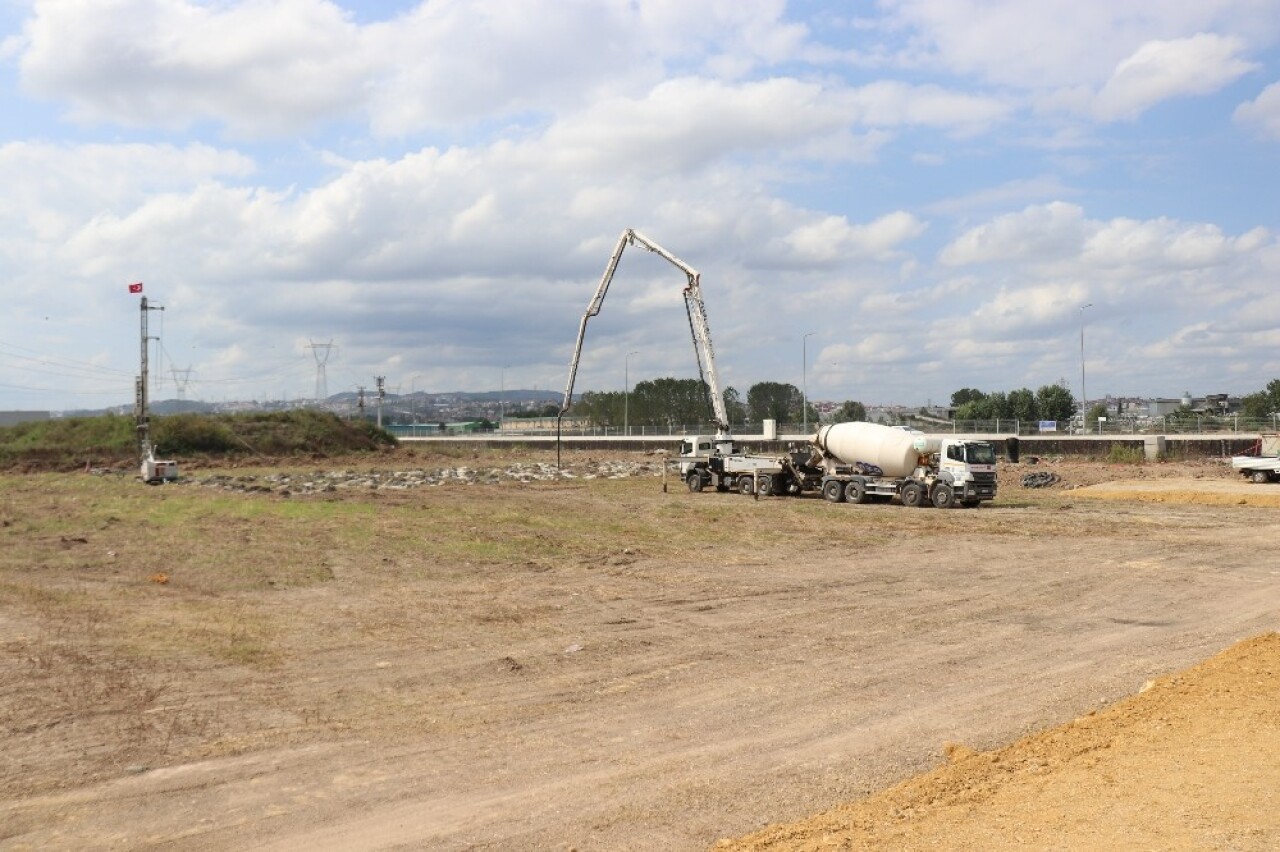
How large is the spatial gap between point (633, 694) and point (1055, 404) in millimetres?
113008

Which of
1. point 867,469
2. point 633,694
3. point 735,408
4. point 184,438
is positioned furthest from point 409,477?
point 735,408

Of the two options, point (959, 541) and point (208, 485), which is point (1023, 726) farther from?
point (208, 485)

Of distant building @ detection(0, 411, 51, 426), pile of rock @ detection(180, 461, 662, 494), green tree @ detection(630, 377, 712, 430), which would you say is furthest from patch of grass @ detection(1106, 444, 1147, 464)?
distant building @ detection(0, 411, 51, 426)

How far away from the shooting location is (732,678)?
1274 centimetres

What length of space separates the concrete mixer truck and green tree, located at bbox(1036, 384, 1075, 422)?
8168cm

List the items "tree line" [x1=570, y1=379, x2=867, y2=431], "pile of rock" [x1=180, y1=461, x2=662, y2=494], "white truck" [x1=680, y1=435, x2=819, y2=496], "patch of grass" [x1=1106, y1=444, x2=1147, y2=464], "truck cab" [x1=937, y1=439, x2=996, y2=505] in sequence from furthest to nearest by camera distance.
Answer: "tree line" [x1=570, y1=379, x2=867, y2=431] < "patch of grass" [x1=1106, y1=444, x2=1147, y2=464] < "pile of rock" [x1=180, y1=461, x2=662, y2=494] < "white truck" [x1=680, y1=435, x2=819, y2=496] < "truck cab" [x1=937, y1=439, x2=996, y2=505]

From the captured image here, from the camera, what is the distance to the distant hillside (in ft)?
231

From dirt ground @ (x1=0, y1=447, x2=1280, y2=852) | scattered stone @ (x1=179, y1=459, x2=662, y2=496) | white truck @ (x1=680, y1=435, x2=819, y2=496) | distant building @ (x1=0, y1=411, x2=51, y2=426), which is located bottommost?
dirt ground @ (x1=0, y1=447, x2=1280, y2=852)

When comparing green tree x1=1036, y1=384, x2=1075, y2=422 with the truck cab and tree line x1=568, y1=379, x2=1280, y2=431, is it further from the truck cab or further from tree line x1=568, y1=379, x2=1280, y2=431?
the truck cab

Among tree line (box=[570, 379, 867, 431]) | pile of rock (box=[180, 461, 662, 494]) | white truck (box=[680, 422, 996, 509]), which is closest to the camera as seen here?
white truck (box=[680, 422, 996, 509])

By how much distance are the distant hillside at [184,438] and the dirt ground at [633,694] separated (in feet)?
164

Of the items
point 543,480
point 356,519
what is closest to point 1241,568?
point 356,519

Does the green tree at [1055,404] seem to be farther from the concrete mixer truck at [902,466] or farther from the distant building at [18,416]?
the distant building at [18,416]

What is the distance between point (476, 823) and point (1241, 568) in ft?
65.2
